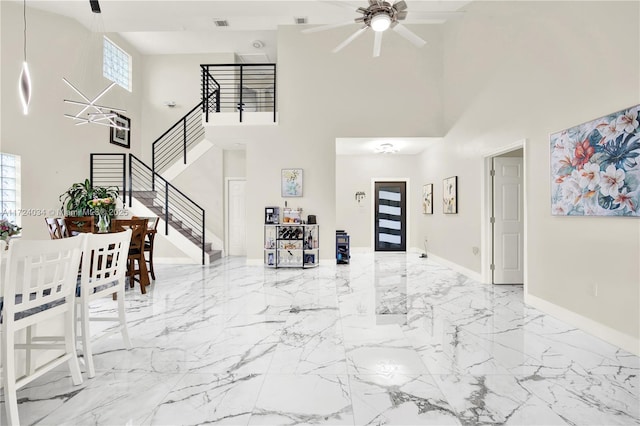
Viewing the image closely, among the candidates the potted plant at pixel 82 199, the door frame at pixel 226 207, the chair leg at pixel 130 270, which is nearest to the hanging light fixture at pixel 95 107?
the potted plant at pixel 82 199

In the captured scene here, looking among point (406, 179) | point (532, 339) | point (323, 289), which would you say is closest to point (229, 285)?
point (323, 289)

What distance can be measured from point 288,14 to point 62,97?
15.4 ft

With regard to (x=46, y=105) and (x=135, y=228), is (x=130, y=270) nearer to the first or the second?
(x=135, y=228)

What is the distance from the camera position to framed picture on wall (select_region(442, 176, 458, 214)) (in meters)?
5.83

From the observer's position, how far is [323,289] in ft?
15.1

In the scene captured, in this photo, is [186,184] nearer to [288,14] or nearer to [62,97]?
[62,97]

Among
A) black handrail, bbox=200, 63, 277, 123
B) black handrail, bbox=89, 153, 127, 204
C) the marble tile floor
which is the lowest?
the marble tile floor

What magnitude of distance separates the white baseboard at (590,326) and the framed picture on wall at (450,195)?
235 centimetres

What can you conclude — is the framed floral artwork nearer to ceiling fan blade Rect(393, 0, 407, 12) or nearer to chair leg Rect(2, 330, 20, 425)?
ceiling fan blade Rect(393, 0, 407, 12)

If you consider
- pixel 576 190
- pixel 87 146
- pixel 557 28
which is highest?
pixel 557 28

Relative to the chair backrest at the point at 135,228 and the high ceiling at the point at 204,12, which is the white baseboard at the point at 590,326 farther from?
the chair backrest at the point at 135,228

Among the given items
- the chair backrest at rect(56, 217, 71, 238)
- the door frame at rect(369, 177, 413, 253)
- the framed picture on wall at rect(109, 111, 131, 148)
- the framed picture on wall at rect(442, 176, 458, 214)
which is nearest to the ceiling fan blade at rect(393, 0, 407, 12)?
the framed picture on wall at rect(442, 176, 458, 214)

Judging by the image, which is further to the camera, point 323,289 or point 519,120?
point 323,289

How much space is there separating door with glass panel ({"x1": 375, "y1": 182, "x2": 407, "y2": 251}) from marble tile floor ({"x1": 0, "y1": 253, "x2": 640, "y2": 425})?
4759mm
